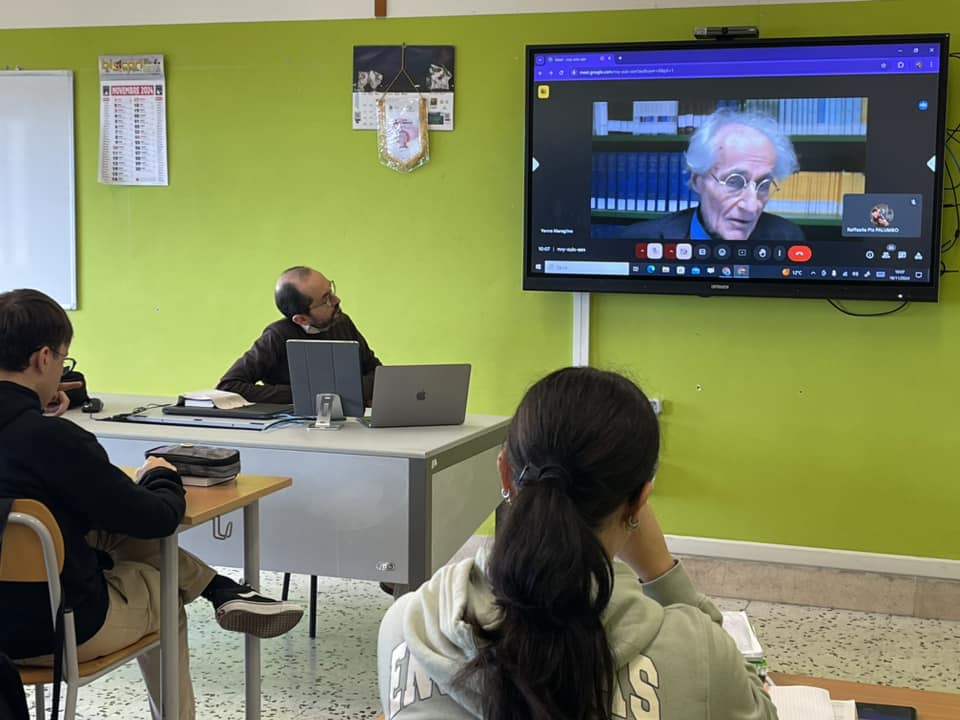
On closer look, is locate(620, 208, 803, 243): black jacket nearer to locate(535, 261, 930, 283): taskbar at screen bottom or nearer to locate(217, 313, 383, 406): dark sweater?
locate(535, 261, 930, 283): taskbar at screen bottom

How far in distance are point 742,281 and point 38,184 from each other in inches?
123

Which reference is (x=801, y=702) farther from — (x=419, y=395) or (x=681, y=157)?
(x=681, y=157)

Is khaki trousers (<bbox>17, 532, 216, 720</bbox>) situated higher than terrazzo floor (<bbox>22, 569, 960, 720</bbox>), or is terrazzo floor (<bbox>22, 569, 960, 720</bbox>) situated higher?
khaki trousers (<bbox>17, 532, 216, 720</bbox>)

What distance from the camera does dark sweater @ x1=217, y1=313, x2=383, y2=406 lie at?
12.6ft

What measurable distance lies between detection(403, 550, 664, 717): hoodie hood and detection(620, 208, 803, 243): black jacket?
9.69 ft

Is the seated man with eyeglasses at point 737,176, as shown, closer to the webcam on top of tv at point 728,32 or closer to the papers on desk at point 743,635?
the webcam on top of tv at point 728,32

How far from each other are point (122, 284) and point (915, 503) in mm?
3458

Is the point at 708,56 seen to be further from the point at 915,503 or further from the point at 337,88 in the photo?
the point at 915,503

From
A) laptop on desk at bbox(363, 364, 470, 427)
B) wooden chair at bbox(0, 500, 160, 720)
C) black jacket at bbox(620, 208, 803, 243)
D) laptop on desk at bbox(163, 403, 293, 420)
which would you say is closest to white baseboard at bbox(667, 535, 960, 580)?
black jacket at bbox(620, 208, 803, 243)

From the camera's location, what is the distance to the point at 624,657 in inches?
42.8

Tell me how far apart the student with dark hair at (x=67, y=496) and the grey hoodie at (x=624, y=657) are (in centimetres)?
120

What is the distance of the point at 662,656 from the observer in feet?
3.60

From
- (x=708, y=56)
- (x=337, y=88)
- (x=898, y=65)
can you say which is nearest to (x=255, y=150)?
(x=337, y=88)

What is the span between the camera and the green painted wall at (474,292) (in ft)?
13.0
